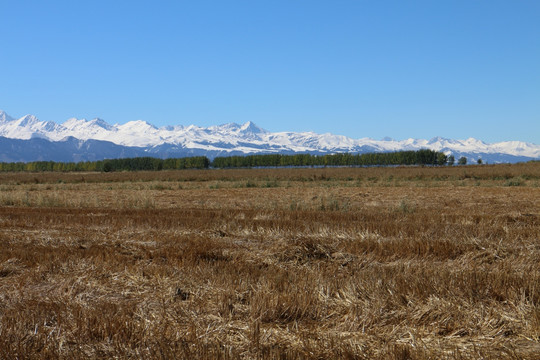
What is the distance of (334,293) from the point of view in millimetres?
6629

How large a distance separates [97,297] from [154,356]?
9.29 ft

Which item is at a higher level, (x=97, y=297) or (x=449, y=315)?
(x=449, y=315)

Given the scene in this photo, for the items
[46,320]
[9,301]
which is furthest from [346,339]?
[9,301]

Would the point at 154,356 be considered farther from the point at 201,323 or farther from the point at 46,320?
the point at 46,320

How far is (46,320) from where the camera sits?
5.65 meters

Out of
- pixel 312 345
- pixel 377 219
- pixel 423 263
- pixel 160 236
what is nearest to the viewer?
pixel 312 345

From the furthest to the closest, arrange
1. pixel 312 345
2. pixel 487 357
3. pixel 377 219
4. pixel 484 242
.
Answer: pixel 377 219
pixel 484 242
pixel 312 345
pixel 487 357


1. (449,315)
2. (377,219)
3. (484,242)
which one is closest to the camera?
(449,315)

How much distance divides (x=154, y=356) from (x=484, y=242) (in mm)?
9012

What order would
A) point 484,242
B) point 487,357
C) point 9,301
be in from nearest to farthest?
point 487,357 < point 9,301 < point 484,242

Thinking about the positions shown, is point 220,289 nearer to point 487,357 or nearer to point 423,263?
point 487,357

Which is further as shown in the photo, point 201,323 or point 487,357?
point 201,323

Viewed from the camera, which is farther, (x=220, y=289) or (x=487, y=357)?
(x=220, y=289)

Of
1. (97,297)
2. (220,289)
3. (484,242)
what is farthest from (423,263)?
(97,297)
